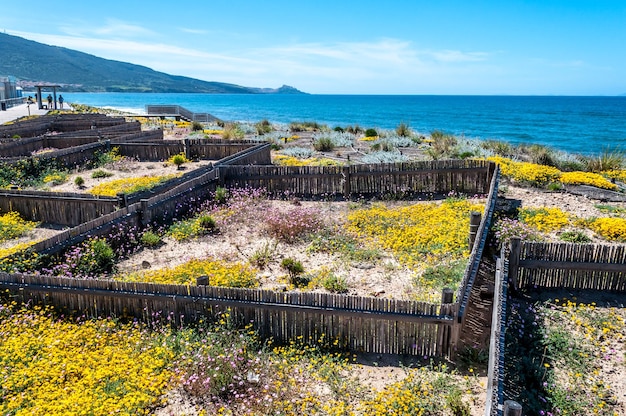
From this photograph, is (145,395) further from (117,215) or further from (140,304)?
(117,215)

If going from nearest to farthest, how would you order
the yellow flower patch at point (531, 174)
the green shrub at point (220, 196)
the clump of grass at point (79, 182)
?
the green shrub at point (220, 196) → the yellow flower patch at point (531, 174) → the clump of grass at point (79, 182)

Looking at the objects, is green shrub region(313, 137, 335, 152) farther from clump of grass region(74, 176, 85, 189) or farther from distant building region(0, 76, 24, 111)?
A: distant building region(0, 76, 24, 111)

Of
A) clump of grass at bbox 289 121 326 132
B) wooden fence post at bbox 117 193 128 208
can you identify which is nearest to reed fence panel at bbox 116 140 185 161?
wooden fence post at bbox 117 193 128 208

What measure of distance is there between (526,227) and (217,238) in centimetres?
824

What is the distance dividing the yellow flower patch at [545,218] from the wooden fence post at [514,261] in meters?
3.37

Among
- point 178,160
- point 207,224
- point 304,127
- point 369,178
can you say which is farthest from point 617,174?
point 304,127

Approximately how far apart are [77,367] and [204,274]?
122 inches

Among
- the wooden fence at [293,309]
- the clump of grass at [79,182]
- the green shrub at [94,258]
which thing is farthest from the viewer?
the clump of grass at [79,182]

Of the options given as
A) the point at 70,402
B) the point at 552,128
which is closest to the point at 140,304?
the point at 70,402

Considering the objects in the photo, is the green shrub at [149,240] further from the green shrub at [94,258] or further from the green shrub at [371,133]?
the green shrub at [371,133]

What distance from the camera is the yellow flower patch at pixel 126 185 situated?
16.0m

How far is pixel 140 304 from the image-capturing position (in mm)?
7656

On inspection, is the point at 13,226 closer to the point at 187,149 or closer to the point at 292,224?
the point at 292,224

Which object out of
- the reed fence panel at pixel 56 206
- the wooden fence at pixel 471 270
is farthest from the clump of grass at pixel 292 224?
the wooden fence at pixel 471 270
